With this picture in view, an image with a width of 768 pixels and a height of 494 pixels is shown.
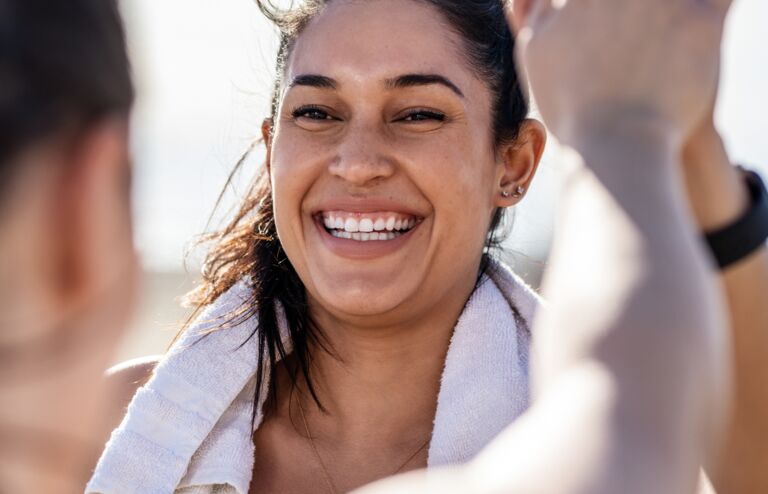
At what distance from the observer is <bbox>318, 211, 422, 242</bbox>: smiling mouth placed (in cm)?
→ 262

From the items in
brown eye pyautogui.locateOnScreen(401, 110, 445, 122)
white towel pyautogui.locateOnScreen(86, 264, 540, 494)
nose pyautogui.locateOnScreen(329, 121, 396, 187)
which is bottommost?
white towel pyautogui.locateOnScreen(86, 264, 540, 494)

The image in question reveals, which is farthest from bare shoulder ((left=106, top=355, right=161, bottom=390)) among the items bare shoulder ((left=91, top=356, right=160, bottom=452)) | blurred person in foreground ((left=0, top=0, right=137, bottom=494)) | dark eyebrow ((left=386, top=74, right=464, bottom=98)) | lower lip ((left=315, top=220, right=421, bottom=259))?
blurred person in foreground ((left=0, top=0, right=137, bottom=494))

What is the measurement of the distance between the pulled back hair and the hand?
186 cm

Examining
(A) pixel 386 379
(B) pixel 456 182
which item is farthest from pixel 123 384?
(B) pixel 456 182

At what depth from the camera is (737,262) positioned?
1.27 m

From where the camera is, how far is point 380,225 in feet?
8.63

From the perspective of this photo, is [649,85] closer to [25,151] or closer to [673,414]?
[673,414]

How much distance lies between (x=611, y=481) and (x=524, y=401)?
6.16 ft

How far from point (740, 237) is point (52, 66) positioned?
818mm

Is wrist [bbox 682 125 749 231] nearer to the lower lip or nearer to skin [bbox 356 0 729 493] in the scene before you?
skin [bbox 356 0 729 493]

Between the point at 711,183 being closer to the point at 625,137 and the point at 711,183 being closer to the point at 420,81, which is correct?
the point at 625,137

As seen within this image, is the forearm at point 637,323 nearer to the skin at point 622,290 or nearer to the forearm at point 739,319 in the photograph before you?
the skin at point 622,290

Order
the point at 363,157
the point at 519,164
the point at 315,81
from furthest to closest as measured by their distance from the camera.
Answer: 1. the point at 519,164
2. the point at 315,81
3. the point at 363,157

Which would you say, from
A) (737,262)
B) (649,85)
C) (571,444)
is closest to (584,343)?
(571,444)
